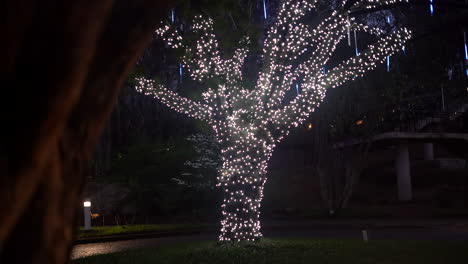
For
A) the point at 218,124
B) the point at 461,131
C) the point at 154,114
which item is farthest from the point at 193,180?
the point at 461,131

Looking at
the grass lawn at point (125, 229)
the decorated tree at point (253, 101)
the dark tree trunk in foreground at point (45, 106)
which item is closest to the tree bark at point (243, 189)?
the decorated tree at point (253, 101)

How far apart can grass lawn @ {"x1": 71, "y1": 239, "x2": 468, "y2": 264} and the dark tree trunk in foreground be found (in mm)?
9162

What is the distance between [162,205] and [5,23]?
83.0ft

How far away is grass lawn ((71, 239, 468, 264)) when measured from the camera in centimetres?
1116

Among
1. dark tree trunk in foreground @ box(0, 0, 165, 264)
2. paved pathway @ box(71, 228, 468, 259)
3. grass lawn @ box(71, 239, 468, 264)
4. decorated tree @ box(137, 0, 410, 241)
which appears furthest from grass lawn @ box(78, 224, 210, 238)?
dark tree trunk in foreground @ box(0, 0, 165, 264)

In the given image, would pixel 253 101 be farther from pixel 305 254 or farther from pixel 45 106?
pixel 45 106

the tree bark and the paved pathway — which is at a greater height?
the tree bark

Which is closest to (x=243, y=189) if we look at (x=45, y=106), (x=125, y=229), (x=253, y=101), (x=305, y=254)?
(x=253, y=101)

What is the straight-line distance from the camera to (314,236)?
1814 cm

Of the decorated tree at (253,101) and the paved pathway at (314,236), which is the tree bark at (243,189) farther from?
the paved pathway at (314,236)

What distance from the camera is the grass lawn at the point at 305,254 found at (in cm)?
1116

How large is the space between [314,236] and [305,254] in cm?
624

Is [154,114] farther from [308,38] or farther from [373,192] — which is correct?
[308,38]

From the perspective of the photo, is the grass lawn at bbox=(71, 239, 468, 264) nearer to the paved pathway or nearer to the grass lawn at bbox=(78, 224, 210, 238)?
the paved pathway
